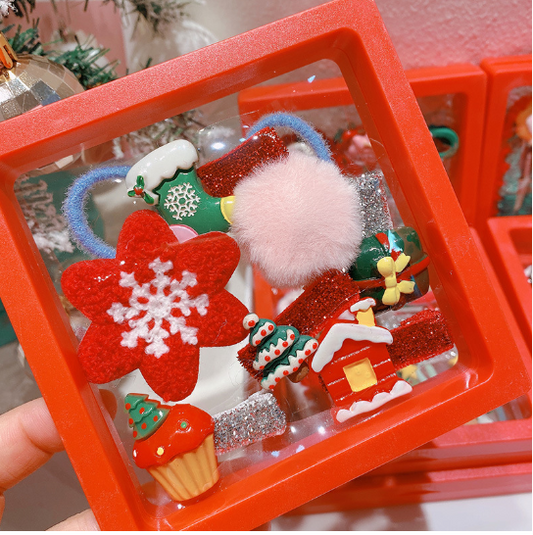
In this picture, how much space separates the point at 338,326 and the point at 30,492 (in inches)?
21.5

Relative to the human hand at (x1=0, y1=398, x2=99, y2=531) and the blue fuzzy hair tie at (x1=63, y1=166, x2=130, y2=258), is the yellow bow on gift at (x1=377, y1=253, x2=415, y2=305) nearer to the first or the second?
the blue fuzzy hair tie at (x1=63, y1=166, x2=130, y2=258)

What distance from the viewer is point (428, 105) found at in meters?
0.77

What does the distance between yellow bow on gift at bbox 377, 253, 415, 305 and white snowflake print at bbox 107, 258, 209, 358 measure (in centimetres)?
19

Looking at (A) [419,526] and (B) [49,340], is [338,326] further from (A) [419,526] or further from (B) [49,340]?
(A) [419,526]

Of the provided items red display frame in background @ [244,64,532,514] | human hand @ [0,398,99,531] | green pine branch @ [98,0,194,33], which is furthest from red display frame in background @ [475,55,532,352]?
human hand @ [0,398,99,531]

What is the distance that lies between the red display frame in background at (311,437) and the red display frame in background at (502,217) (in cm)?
36

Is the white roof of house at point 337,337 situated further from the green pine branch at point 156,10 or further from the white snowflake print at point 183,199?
the green pine branch at point 156,10

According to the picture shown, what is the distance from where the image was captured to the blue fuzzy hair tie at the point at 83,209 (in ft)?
1.62

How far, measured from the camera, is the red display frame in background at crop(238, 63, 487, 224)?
0.56 metres

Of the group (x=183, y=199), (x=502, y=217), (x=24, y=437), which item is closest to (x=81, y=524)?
(x=24, y=437)

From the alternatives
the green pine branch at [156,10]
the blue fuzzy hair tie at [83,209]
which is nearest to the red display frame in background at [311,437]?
the blue fuzzy hair tie at [83,209]

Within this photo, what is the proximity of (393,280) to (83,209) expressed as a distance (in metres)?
0.36

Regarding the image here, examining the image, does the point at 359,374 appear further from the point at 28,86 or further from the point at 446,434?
the point at 28,86

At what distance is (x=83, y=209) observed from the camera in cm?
50
